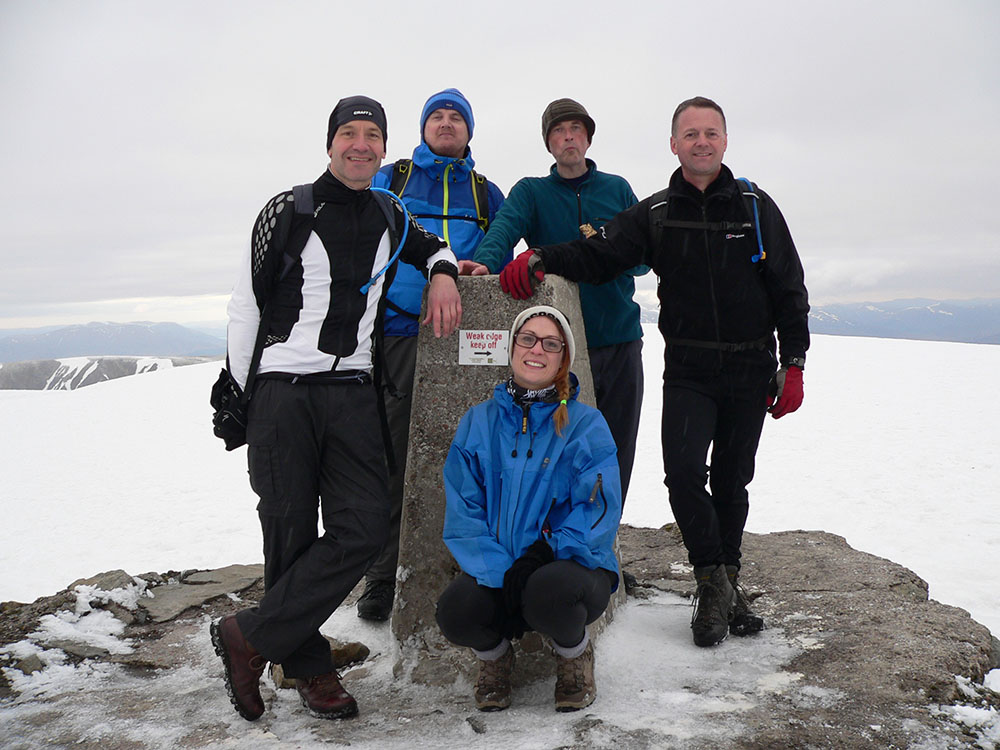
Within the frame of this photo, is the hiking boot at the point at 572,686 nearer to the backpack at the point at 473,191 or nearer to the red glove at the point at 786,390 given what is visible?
the red glove at the point at 786,390

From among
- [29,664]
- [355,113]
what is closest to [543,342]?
[355,113]

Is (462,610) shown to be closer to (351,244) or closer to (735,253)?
(351,244)

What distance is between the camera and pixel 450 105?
4.35 meters

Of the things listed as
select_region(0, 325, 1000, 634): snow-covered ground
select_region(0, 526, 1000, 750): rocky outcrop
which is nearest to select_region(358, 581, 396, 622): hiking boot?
select_region(0, 526, 1000, 750): rocky outcrop

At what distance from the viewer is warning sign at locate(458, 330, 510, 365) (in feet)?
12.9

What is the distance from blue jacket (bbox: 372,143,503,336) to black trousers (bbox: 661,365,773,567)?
1.44 meters

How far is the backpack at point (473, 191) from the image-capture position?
437cm

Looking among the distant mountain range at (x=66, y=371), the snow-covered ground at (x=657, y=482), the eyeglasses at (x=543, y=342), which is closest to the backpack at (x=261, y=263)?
the eyeglasses at (x=543, y=342)

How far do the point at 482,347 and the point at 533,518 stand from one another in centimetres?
110

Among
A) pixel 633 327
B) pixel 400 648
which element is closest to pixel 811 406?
pixel 633 327

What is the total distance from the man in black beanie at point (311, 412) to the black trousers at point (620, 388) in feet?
5.07

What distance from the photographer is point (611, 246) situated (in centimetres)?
404

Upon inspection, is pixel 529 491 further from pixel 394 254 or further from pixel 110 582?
pixel 110 582

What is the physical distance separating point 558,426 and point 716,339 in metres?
1.22
